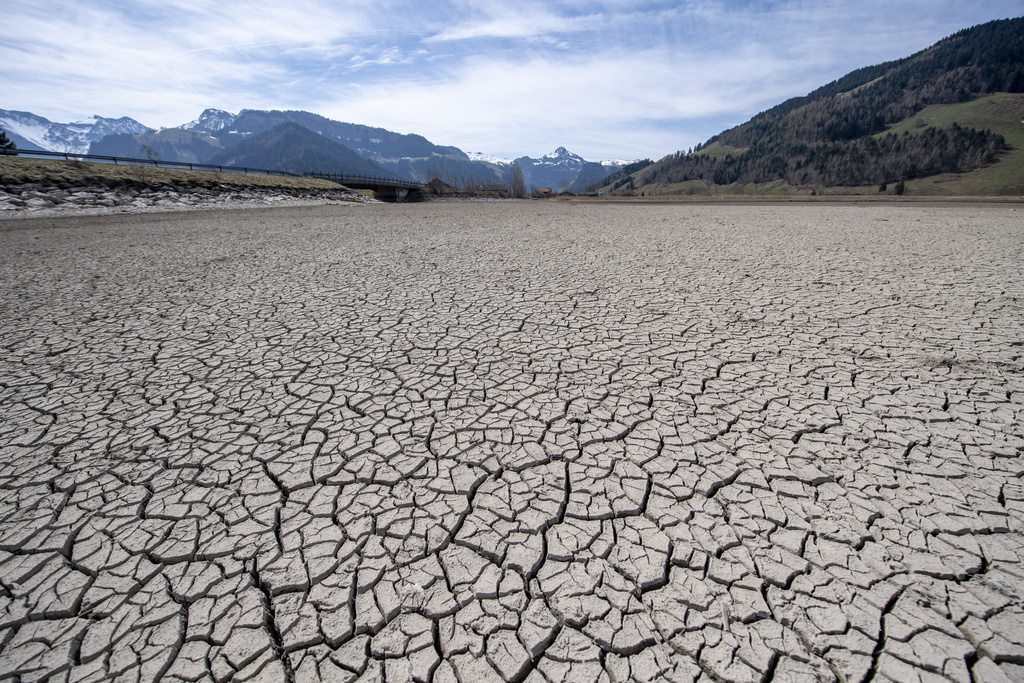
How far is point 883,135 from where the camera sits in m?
104

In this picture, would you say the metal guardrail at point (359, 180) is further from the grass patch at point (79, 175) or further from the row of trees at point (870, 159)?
the row of trees at point (870, 159)

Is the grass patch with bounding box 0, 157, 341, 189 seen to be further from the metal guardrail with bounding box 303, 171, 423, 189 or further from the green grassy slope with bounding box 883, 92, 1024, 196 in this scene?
the green grassy slope with bounding box 883, 92, 1024, 196

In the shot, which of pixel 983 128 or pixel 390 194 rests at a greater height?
pixel 983 128

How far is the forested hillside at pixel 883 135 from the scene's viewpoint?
8325 centimetres

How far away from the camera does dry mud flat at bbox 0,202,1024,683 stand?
146 centimetres

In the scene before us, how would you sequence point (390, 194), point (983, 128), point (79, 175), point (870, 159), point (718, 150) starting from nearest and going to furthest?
1. point (79, 175)
2. point (390, 194)
3. point (870, 159)
4. point (983, 128)
5. point (718, 150)

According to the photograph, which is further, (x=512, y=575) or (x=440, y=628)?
(x=512, y=575)

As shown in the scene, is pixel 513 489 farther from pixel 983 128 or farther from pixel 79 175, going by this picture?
pixel 983 128

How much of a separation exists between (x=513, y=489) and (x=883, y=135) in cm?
14517

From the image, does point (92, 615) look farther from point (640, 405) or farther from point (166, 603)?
point (640, 405)

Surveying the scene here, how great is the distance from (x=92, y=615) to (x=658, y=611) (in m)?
2.07

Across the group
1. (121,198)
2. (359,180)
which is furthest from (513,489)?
(359,180)

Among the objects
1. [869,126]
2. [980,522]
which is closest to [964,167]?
[869,126]

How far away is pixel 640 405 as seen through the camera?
289 centimetres
